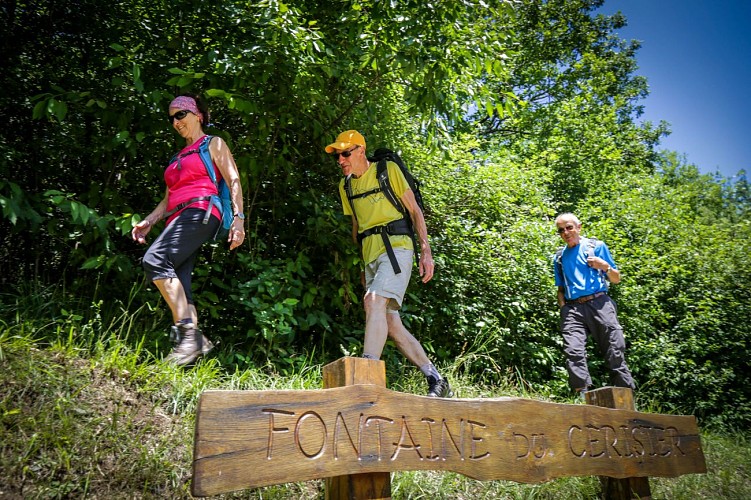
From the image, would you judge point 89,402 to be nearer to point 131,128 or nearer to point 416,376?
point 131,128

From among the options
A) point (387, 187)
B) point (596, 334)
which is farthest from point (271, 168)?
point (596, 334)

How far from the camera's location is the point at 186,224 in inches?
144

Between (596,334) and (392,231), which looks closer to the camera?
(392,231)

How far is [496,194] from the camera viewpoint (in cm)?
712

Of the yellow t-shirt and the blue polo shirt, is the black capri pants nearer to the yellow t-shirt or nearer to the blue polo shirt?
the yellow t-shirt

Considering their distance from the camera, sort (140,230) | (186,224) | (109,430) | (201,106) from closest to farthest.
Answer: (109,430), (186,224), (140,230), (201,106)

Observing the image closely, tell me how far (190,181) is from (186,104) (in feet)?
1.75

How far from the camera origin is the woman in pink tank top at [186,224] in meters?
3.59

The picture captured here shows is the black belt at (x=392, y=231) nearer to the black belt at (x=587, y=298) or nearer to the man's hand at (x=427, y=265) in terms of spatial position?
the man's hand at (x=427, y=265)

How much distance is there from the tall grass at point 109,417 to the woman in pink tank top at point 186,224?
0.27 meters

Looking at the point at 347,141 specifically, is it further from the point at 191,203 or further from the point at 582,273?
the point at 582,273

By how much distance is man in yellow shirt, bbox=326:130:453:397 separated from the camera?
3.91 m

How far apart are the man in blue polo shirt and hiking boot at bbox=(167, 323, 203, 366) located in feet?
11.5

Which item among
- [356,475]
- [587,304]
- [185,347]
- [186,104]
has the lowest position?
[356,475]
